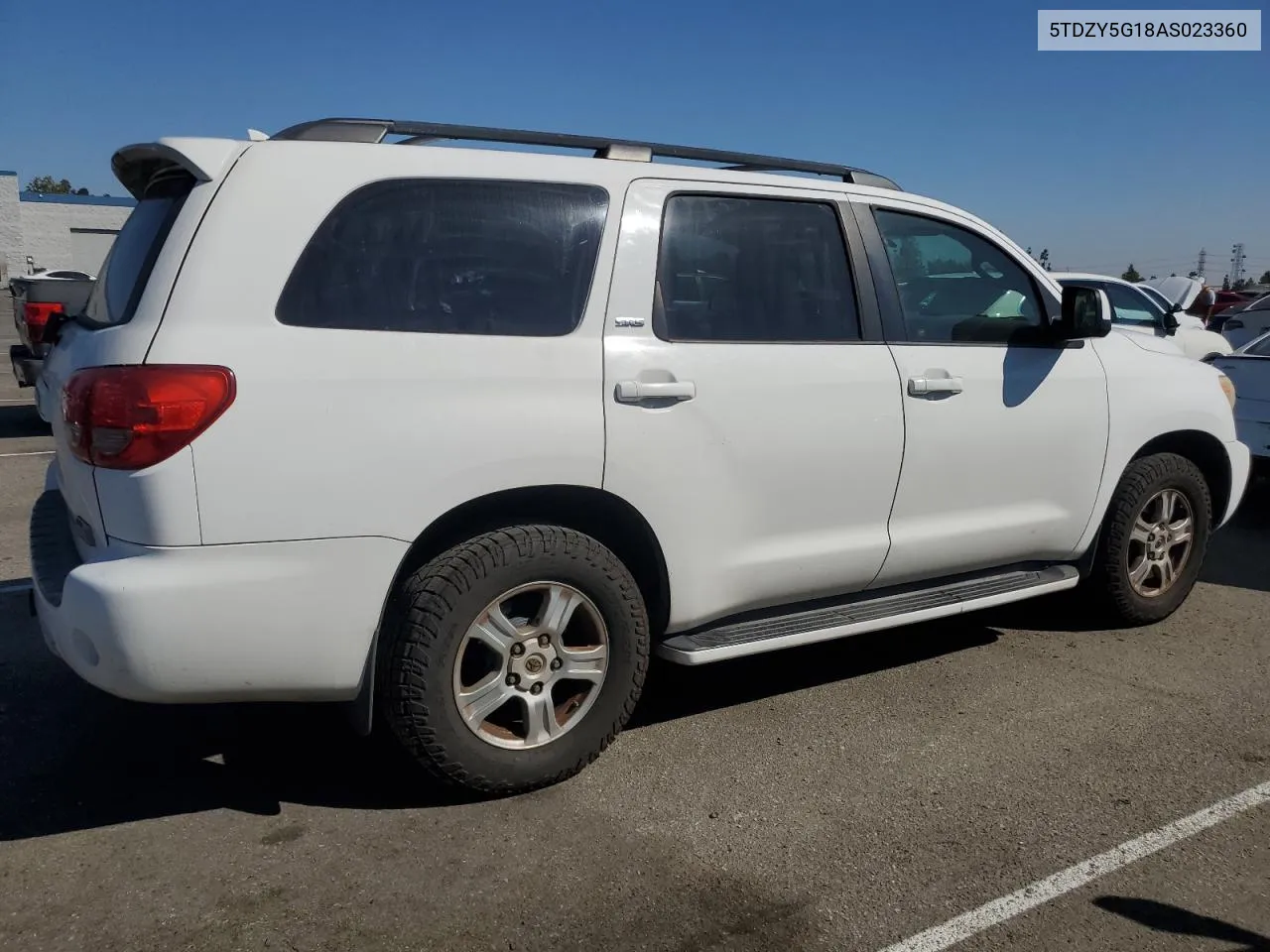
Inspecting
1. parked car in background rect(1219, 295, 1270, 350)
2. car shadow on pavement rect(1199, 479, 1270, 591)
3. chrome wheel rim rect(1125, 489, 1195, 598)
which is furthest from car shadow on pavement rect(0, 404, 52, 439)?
parked car in background rect(1219, 295, 1270, 350)

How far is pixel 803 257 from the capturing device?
4.12m

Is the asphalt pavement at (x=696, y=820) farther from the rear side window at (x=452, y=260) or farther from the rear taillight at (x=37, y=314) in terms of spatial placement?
the rear taillight at (x=37, y=314)

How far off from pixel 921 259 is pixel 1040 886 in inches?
95.9

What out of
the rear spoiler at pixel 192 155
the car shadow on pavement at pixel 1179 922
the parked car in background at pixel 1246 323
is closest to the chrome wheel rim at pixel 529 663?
the rear spoiler at pixel 192 155

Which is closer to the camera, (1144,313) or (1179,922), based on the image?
(1179,922)

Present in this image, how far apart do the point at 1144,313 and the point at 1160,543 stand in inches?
260

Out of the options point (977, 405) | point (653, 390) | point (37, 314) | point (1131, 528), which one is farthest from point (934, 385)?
point (37, 314)

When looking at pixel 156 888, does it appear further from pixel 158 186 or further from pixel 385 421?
pixel 158 186

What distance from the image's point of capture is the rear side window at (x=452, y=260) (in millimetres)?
3150

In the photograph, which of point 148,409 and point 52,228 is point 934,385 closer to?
point 148,409

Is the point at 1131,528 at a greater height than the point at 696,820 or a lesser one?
greater

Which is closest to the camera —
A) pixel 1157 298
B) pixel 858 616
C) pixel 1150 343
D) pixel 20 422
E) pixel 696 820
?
pixel 696 820

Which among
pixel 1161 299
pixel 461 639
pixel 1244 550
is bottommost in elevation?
pixel 1244 550

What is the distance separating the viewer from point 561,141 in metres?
3.74
